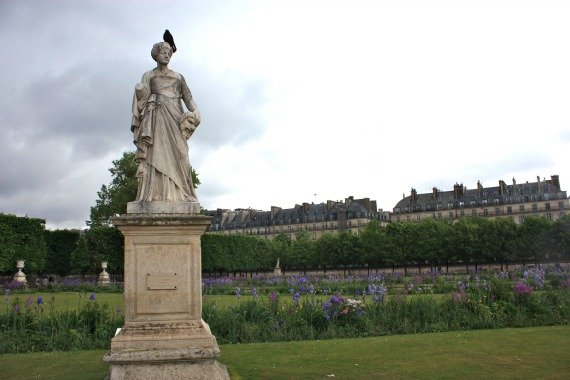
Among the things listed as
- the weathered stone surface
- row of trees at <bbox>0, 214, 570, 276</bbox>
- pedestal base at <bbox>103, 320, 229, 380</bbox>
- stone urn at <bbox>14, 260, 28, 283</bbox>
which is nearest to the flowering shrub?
pedestal base at <bbox>103, 320, 229, 380</bbox>

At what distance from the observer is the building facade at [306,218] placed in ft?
336

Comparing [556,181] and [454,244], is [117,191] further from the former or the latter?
[556,181]

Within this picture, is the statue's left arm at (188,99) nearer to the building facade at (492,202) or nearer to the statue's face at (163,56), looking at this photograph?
the statue's face at (163,56)

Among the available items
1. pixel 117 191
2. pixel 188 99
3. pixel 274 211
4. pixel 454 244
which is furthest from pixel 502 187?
pixel 188 99

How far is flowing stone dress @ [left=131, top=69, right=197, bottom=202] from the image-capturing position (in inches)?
284

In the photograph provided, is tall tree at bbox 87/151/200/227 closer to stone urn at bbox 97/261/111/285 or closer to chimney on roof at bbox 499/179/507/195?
stone urn at bbox 97/261/111/285

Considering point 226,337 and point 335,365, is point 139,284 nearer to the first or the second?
point 335,365

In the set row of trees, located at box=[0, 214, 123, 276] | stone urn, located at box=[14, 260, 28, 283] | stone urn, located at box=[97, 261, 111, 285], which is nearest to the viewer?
stone urn, located at box=[14, 260, 28, 283]

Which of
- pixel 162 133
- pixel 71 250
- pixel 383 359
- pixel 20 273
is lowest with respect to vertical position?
pixel 383 359

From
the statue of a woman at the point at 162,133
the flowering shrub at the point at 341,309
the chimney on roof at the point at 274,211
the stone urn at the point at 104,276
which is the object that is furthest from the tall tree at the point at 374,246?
the statue of a woman at the point at 162,133

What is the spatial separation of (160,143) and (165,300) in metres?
2.10

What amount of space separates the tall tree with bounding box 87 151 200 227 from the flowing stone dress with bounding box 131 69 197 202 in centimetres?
3887

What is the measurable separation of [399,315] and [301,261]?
6163 cm

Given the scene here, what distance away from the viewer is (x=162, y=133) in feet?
24.2
